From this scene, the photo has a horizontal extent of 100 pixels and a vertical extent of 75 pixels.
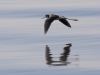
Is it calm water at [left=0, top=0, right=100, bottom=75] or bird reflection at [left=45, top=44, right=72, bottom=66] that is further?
bird reflection at [left=45, top=44, right=72, bottom=66]

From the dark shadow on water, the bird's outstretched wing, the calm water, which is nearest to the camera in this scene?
the calm water

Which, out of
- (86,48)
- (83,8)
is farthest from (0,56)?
(83,8)

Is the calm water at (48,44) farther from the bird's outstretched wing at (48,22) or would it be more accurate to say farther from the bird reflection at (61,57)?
the bird's outstretched wing at (48,22)

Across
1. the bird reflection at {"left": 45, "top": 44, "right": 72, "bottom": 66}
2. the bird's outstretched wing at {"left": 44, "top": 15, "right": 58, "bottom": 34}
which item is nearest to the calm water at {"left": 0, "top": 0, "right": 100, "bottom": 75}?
the bird reflection at {"left": 45, "top": 44, "right": 72, "bottom": 66}

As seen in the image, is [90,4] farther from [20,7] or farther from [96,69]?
[96,69]

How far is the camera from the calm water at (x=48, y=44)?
9.34 m

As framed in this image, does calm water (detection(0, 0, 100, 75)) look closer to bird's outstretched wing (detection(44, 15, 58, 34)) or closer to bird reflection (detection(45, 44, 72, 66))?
bird reflection (detection(45, 44, 72, 66))

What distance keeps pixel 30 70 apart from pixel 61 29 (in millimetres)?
4916

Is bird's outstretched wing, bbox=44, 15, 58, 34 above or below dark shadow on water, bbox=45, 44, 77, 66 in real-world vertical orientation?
above

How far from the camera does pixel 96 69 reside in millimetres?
9141

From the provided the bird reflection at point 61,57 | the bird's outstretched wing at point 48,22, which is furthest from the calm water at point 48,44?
the bird's outstretched wing at point 48,22

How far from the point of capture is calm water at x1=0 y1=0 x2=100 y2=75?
9336 mm

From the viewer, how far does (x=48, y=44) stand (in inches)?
462

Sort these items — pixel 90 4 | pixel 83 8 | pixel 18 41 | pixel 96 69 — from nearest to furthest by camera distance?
pixel 96 69 < pixel 18 41 < pixel 83 8 < pixel 90 4
